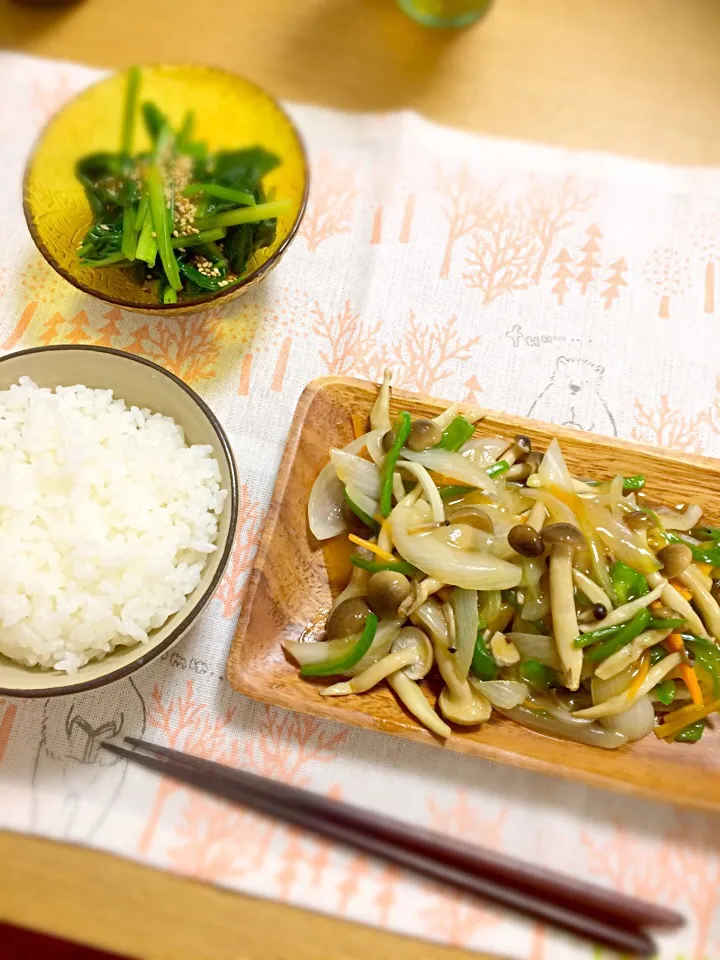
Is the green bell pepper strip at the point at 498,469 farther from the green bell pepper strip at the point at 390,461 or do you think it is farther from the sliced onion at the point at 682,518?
the sliced onion at the point at 682,518

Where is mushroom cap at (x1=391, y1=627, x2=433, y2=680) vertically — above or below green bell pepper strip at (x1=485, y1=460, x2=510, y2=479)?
below

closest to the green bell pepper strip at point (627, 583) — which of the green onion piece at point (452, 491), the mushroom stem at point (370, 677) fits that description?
the green onion piece at point (452, 491)

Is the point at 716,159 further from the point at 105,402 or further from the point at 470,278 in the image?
the point at 105,402

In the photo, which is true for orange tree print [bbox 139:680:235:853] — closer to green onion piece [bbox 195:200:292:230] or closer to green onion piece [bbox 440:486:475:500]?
green onion piece [bbox 440:486:475:500]

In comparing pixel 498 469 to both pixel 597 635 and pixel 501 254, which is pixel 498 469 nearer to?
pixel 597 635

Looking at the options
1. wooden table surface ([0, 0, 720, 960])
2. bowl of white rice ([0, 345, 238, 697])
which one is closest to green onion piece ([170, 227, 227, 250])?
bowl of white rice ([0, 345, 238, 697])

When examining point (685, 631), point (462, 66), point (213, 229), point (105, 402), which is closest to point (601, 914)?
point (685, 631)
